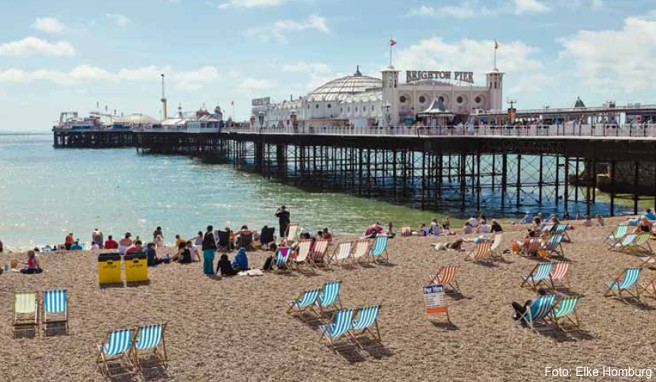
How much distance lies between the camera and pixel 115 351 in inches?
373

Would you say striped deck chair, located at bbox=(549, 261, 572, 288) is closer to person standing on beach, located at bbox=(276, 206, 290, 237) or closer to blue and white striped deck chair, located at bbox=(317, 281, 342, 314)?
blue and white striped deck chair, located at bbox=(317, 281, 342, 314)

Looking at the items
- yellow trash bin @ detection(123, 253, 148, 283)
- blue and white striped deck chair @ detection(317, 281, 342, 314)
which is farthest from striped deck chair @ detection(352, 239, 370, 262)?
yellow trash bin @ detection(123, 253, 148, 283)

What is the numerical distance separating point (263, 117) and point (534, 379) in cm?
8066

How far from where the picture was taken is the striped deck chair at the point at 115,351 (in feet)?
30.9

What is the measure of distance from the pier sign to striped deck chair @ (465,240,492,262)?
39629 mm

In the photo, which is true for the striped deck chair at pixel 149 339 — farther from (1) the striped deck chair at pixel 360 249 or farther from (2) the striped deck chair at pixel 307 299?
(1) the striped deck chair at pixel 360 249

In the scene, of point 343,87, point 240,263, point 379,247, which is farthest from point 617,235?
point 343,87

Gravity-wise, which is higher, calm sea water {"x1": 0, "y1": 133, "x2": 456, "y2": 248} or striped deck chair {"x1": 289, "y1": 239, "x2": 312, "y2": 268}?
striped deck chair {"x1": 289, "y1": 239, "x2": 312, "y2": 268}

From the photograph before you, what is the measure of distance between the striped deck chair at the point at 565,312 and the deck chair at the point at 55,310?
7.37 metres

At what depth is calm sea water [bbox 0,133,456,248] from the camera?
100ft

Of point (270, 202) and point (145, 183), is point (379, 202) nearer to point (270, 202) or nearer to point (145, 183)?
point (270, 202)

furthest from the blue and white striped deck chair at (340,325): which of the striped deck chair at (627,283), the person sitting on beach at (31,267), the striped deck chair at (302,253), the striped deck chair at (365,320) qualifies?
the person sitting on beach at (31,267)

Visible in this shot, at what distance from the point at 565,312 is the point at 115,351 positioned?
6408 mm

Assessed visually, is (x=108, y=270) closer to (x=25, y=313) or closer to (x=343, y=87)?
(x=25, y=313)
